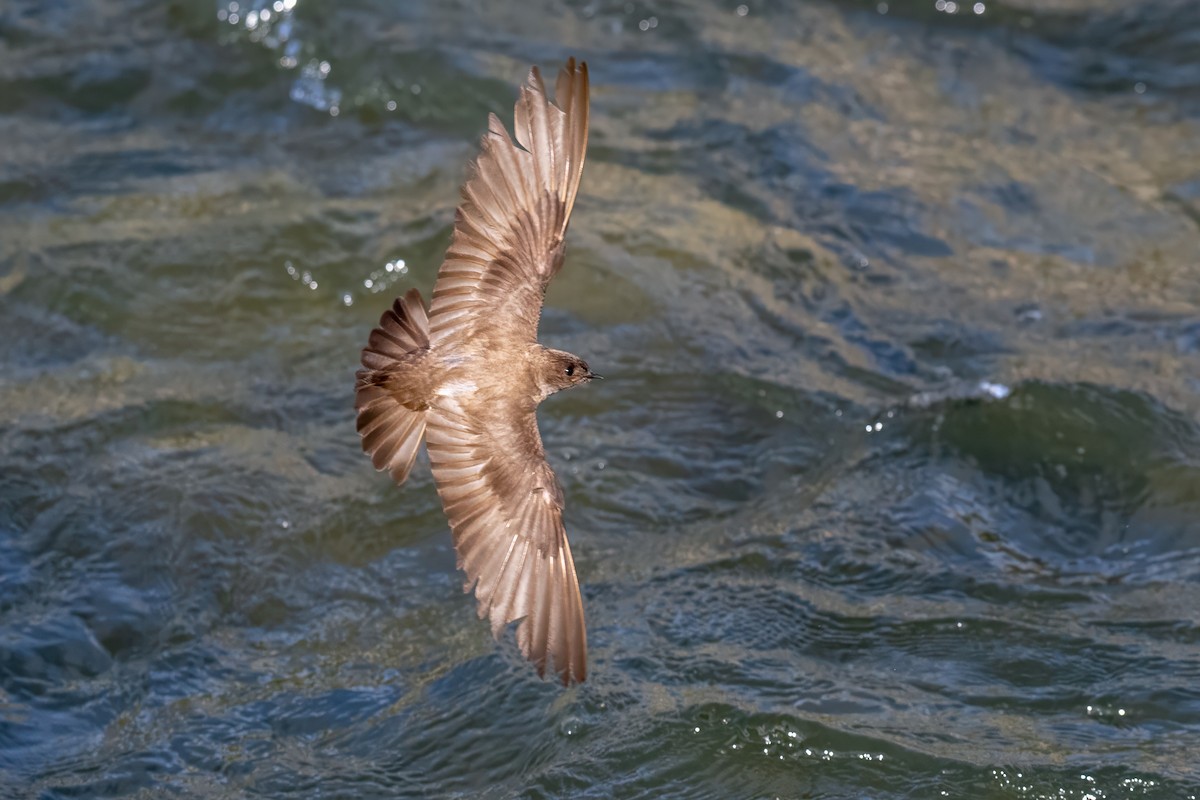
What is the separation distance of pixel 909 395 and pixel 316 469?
2.48 meters

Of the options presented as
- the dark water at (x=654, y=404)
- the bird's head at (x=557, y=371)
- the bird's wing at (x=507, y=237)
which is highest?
the bird's wing at (x=507, y=237)

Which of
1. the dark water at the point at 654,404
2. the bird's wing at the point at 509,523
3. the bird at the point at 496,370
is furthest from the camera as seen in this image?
the dark water at the point at 654,404

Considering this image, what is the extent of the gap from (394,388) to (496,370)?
0.32 metres

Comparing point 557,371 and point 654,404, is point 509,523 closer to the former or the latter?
point 557,371

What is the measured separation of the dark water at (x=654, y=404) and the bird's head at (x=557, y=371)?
1064 mm

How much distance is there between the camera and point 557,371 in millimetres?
4723

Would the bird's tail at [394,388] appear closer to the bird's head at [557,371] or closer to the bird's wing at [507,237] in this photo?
the bird's wing at [507,237]

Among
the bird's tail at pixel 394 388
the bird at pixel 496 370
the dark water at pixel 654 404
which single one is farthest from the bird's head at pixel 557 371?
the dark water at pixel 654 404

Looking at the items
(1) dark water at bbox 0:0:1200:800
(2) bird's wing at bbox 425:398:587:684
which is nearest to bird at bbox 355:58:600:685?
(2) bird's wing at bbox 425:398:587:684

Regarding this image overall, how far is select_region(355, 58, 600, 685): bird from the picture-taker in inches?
176

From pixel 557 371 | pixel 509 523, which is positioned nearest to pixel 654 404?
pixel 557 371

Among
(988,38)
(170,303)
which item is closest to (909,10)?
(988,38)

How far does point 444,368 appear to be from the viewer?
4.64 metres

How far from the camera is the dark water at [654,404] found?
509cm
